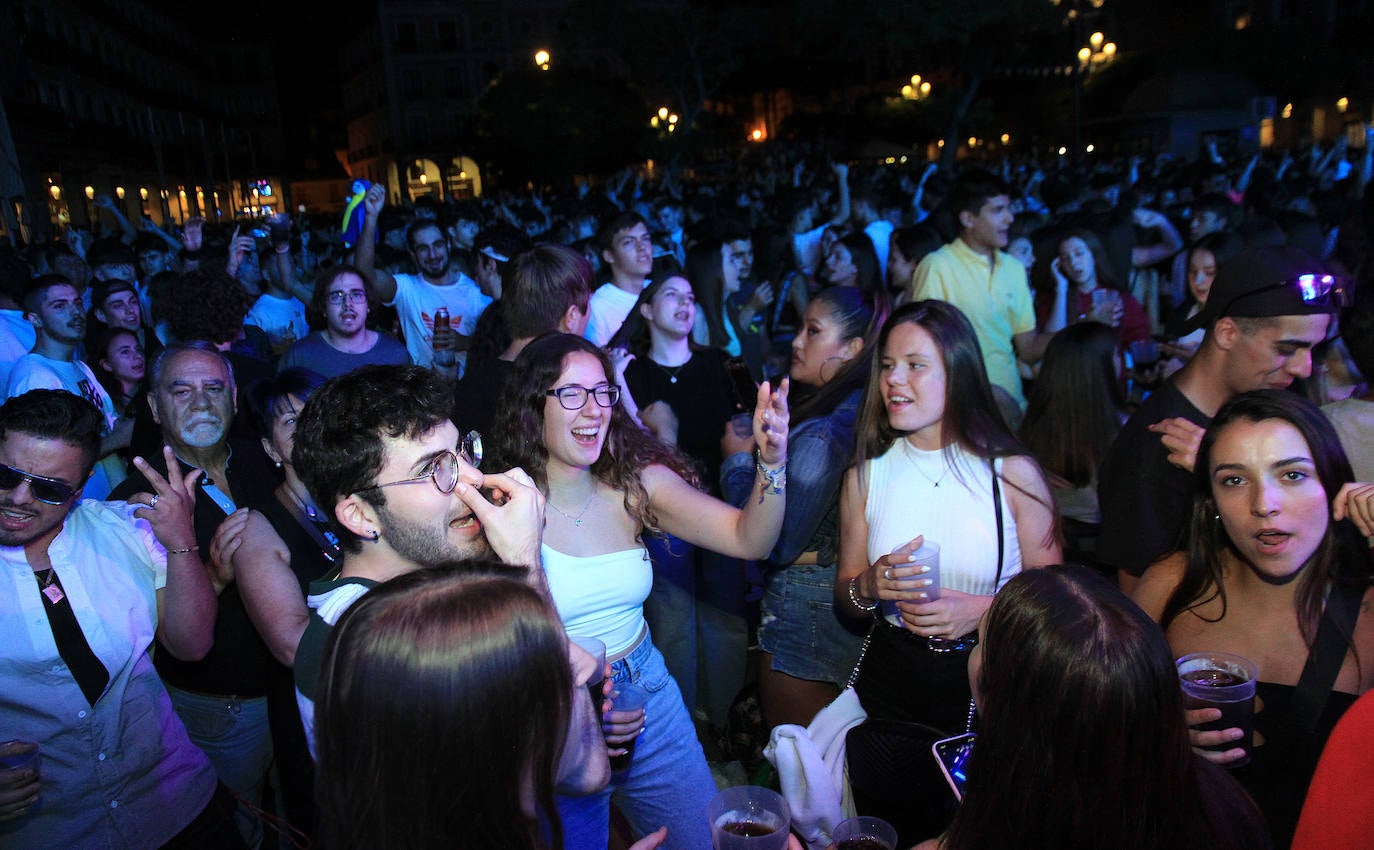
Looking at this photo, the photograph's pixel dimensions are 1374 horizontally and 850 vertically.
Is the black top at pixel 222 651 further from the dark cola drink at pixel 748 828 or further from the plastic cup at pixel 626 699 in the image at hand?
the dark cola drink at pixel 748 828

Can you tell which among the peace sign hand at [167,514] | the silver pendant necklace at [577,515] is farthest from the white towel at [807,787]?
the peace sign hand at [167,514]

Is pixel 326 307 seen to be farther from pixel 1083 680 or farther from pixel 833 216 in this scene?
pixel 833 216

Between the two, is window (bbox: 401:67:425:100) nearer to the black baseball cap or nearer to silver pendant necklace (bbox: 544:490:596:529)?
silver pendant necklace (bbox: 544:490:596:529)

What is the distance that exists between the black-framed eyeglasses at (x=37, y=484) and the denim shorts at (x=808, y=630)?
6.83ft

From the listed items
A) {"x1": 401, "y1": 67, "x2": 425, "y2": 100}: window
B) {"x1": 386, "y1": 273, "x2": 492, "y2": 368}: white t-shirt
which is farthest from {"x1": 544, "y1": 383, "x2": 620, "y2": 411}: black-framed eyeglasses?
{"x1": 401, "y1": 67, "x2": 425, "y2": 100}: window

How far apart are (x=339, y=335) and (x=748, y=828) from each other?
3613mm

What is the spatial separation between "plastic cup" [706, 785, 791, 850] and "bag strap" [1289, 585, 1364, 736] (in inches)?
45.4

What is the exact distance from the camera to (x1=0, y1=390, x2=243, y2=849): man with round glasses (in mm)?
2154

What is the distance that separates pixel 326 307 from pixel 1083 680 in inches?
161

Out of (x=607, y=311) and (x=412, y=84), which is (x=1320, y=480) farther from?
(x=412, y=84)

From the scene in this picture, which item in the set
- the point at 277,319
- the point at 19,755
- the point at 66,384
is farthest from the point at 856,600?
the point at 277,319

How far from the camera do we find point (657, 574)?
344cm

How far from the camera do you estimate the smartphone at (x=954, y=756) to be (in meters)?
1.76

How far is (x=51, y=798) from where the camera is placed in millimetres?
2158
